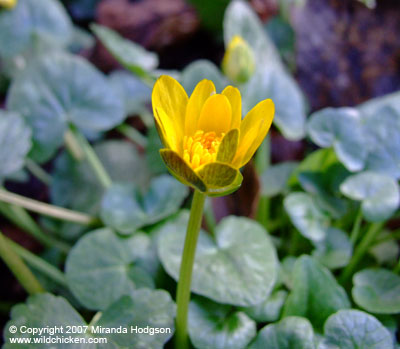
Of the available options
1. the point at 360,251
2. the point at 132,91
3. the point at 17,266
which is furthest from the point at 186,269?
the point at 132,91

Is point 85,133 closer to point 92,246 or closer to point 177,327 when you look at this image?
point 92,246

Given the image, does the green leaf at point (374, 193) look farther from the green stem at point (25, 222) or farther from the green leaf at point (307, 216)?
the green stem at point (25, 222)

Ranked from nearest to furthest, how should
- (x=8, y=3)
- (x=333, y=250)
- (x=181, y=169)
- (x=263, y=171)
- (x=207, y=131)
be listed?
1. (x=181, y=169)
2. (x=207, y=131)
3. (x=333, y=250)
4. (x=263, y=171)
5. (x=8, y=3)

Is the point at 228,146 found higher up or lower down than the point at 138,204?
higher up

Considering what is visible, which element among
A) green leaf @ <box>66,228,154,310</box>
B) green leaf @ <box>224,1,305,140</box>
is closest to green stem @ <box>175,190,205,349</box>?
green leaf @ <box>66,228,154,310</box>

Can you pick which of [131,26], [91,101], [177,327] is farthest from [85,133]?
[177,327]

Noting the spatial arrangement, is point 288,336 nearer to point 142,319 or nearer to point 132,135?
point 142,319
